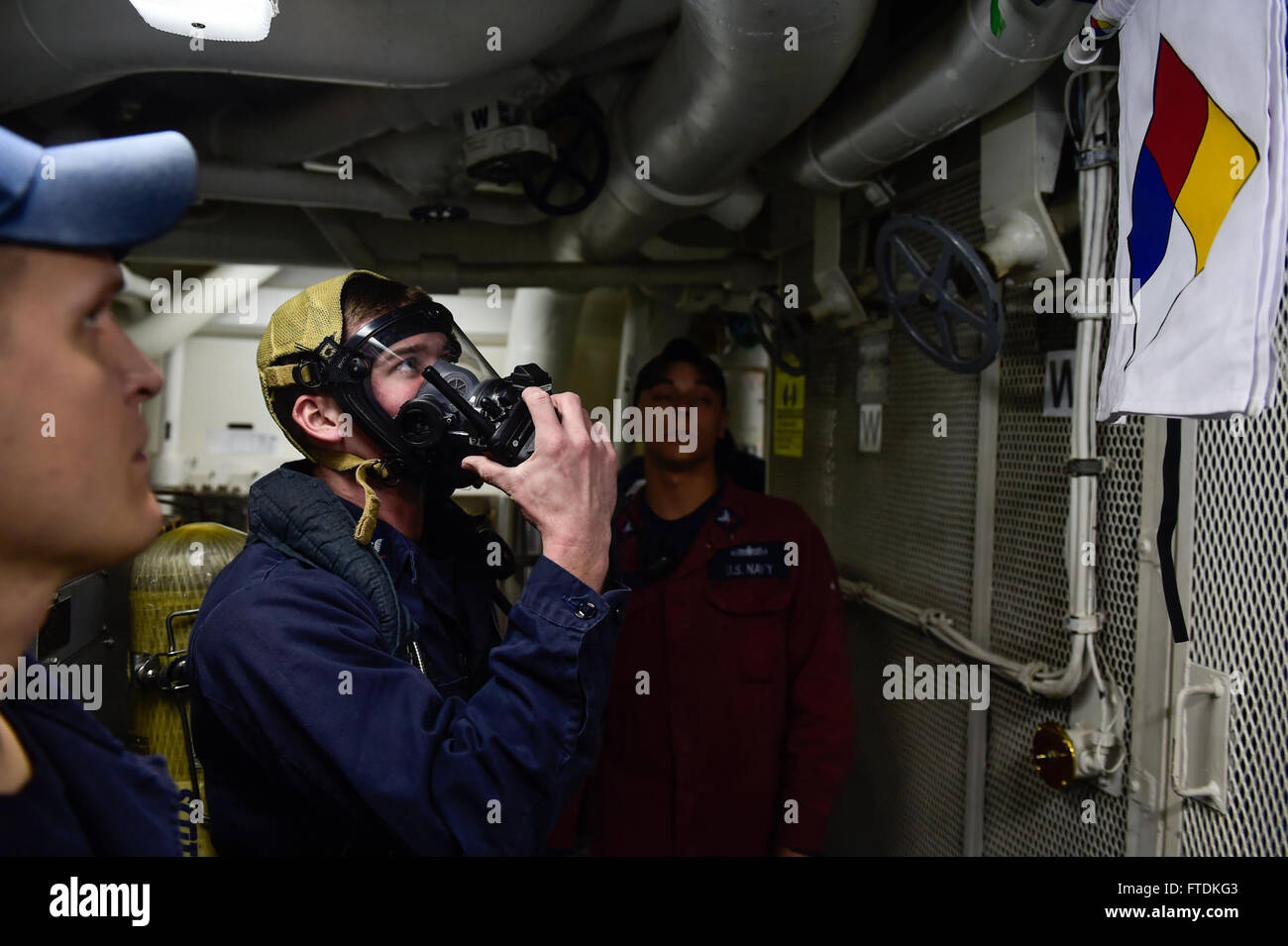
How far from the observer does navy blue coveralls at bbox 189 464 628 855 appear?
0.96m

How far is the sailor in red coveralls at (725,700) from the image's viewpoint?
6.63ft

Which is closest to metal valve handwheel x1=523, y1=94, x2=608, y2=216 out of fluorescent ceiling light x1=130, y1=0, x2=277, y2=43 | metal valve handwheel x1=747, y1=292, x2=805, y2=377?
metal valve handwheel x1=747, y1=292, x2=805, y2=377

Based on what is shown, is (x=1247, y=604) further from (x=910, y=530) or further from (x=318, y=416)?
(x=318, y=416)

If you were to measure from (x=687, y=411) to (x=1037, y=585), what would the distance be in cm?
101

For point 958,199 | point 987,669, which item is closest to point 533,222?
point 958,199

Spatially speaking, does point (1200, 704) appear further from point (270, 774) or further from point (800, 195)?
point (800, 195)

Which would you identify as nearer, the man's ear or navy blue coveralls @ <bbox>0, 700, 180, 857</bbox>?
navy blue coveralls @ <bbox>0, 700, 180, 857</bbox>

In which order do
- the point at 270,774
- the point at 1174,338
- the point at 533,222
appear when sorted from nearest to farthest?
the point at 1174,338
the point at 270,774
the point at 533,222

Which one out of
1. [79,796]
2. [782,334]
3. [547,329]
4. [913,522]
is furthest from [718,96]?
[547,329]

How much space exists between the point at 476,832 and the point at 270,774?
0.31 m

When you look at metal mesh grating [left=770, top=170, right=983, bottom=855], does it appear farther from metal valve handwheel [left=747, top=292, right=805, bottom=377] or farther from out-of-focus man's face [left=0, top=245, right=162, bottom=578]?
out-of-focus man's face [left=0, top=245, right=162, bottom=578]

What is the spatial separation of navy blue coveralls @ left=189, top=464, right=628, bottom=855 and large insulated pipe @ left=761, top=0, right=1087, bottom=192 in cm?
106

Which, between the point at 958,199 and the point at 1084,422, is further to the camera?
Result: the point at 958,199

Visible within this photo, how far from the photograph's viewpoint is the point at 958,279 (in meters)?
1.60
